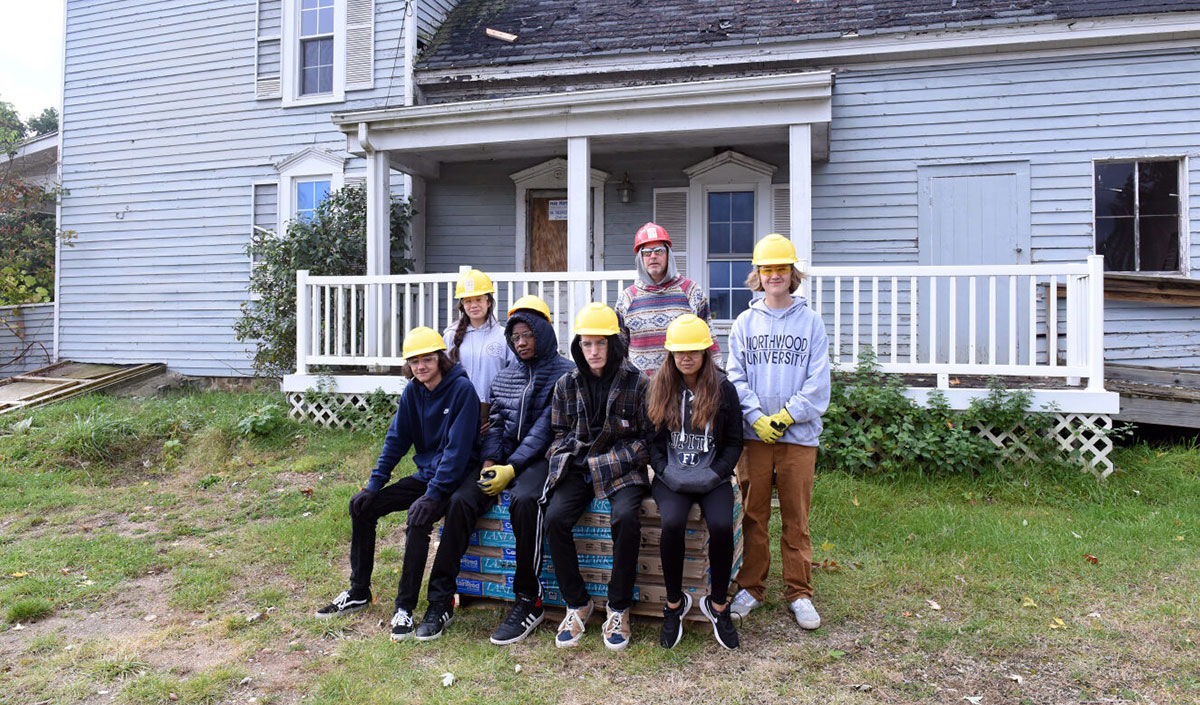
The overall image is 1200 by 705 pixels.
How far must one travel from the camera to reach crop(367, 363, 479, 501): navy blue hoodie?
3.74m

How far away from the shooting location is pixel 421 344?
3.80 m

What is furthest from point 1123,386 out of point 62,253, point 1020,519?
point 62,253

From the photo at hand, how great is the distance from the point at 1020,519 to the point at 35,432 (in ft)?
30.7

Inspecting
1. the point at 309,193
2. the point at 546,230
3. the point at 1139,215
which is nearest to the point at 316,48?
the point at 309,193

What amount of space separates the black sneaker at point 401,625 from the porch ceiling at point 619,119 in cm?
545

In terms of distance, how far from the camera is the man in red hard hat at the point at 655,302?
Result: 13.5 feet

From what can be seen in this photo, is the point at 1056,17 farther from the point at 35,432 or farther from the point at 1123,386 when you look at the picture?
the point at 35,432

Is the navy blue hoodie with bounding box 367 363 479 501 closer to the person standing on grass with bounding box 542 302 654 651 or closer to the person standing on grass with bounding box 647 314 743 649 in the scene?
the person standing on grass with bounding box 542 302 654 651

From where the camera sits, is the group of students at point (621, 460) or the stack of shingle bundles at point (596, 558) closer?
the group of students at point (621, 460)

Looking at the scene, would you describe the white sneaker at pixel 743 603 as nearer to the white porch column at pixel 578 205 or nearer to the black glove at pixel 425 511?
the black glove at pixel 425 511

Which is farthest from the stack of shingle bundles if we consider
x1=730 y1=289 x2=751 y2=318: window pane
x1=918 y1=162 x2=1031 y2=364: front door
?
x1=918 y1=162 x2=1031 y2=364: front door

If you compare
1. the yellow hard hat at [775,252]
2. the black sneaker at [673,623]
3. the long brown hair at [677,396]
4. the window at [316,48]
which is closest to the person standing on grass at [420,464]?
the long brown hair at [677,396]

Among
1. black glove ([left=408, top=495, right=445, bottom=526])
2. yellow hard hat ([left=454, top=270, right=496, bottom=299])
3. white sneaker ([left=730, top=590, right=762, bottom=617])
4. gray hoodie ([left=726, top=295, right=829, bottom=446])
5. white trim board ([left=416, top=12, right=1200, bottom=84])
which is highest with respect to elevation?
white trim board ([left=416, top=12, right=1200, bottom=84])

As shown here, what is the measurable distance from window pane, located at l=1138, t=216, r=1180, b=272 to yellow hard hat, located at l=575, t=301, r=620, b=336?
728 centimetres
